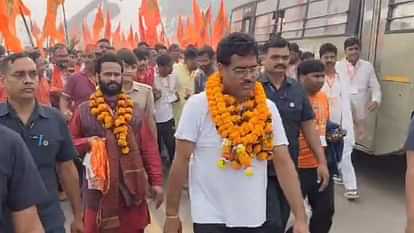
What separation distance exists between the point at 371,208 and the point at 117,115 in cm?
397

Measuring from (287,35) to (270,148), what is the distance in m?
9.32

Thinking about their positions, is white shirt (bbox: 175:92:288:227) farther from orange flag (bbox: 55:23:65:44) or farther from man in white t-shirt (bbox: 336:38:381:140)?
orange flag (bbox: 55:23:65:44)

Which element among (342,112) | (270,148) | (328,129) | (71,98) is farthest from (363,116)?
(270,148)

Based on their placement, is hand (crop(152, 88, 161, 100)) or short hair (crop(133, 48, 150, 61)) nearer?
short hair (crop(133, 48, 150, 61))

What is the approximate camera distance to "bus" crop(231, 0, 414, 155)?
318 inches

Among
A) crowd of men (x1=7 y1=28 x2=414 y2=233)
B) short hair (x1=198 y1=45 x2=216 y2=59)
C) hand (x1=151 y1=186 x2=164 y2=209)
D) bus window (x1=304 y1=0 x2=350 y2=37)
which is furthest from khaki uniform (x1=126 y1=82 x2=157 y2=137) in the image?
bus window (x1=304 y1=0 x2=350 y2=37)

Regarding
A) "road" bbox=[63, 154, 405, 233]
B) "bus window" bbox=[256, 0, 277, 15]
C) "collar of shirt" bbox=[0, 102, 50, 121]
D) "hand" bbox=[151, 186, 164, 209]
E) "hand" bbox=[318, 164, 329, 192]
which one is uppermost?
"bus window" bbox=[256, 0, 277, 15]

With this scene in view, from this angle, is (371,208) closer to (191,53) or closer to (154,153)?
(191,53)

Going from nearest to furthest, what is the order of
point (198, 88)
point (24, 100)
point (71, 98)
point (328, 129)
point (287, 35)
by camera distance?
point (24, 100) → point (328, 129) → point (71, 98) → point (198, 88) → point (287, 35)

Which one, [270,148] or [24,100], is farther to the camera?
[24,100]

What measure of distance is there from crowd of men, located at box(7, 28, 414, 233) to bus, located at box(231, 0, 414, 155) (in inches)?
99.9

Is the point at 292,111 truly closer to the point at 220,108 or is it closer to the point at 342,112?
the point at 220,108

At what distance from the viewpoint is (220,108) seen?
3.65m

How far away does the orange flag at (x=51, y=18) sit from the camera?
16891 millimetres
